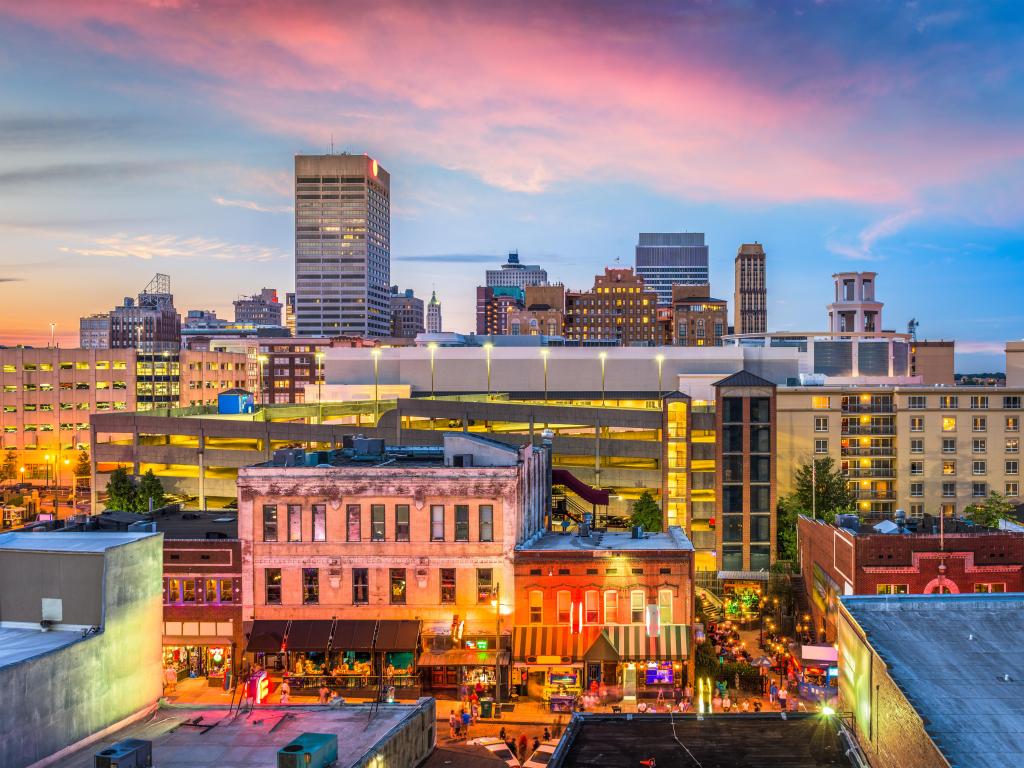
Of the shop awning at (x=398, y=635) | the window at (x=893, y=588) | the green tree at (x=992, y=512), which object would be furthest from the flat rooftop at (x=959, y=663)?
the green tree at (x=992, y=512)

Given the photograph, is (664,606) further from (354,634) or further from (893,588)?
(354,634)

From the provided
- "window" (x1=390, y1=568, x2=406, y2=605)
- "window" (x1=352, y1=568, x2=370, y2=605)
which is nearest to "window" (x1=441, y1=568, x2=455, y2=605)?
"window" (x1=390, y1=568, x2=406, y2=605)

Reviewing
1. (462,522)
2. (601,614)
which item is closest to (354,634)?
(462,522)

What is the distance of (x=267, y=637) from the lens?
44844 mm

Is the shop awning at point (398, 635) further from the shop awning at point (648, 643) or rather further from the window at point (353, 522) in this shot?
the shop awning at point (648, 643)

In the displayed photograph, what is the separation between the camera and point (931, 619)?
85.7 ft

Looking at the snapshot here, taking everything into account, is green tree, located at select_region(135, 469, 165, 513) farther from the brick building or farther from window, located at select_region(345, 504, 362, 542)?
the brick building

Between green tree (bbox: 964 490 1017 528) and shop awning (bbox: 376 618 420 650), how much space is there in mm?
50581

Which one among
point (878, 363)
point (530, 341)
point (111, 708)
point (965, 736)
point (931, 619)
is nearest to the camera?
point (965, 736)

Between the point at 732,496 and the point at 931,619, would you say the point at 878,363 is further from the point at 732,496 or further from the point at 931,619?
the point at 931,619

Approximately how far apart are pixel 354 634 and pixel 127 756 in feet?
80.7

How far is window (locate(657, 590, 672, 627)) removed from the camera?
148ft

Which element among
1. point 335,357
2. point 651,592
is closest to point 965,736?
point 651,592

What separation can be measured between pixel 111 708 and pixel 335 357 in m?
115
